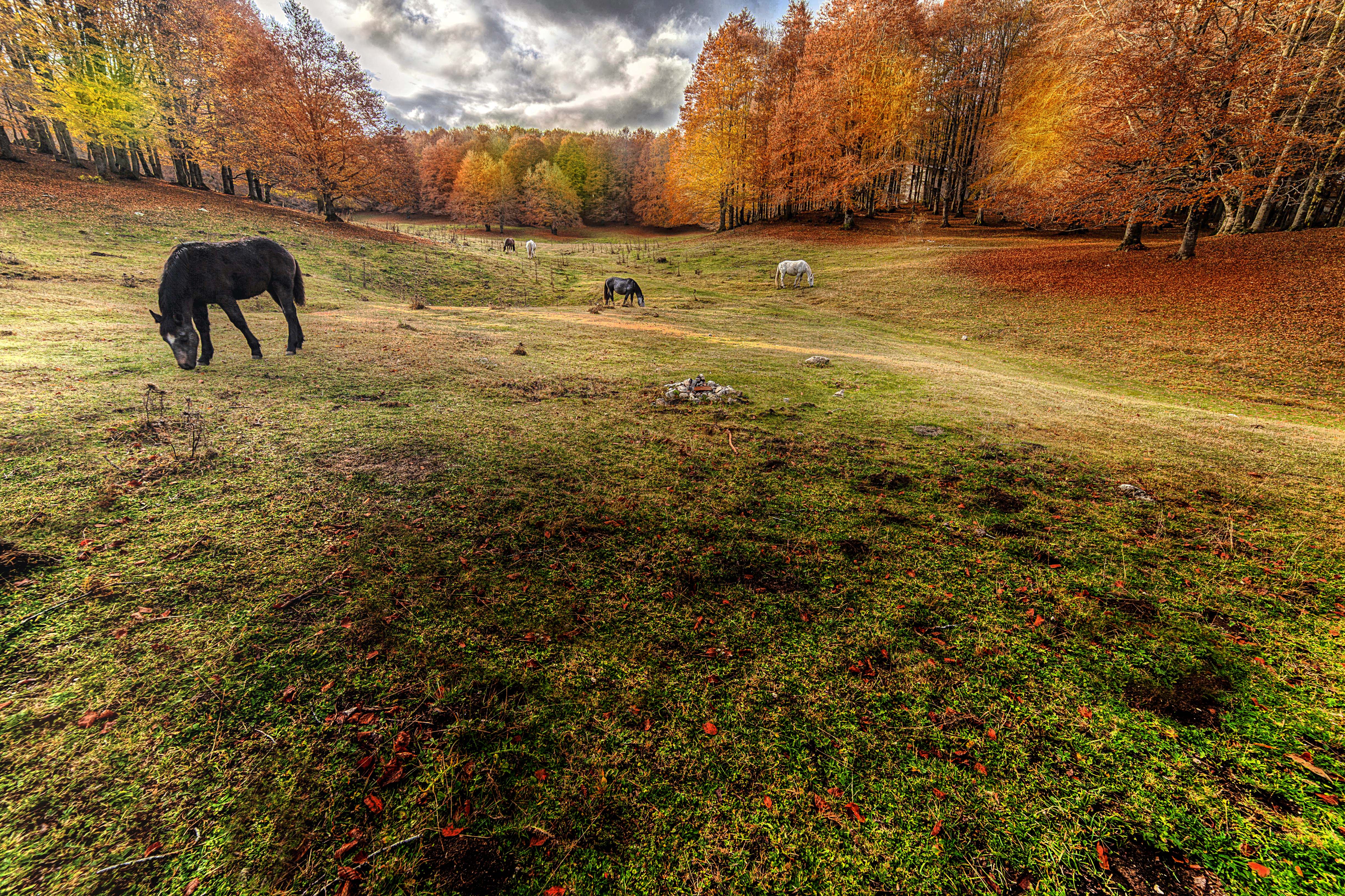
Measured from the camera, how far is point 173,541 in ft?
8.89

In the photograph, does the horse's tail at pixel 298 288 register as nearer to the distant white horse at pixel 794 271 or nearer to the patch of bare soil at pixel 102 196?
the patch of bare soil at pixel 102 196

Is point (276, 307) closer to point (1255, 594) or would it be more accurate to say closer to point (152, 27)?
point (1255, 594)

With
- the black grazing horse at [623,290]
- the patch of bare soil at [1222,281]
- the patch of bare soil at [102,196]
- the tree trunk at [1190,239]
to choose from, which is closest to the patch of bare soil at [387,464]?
the black grazing horse at [623,290]

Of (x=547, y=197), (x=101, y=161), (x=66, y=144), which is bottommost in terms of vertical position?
(x=101, y=161)

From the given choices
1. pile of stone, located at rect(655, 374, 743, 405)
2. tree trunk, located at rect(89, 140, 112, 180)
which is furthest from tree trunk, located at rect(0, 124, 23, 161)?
pile of stone, located at rect(655, 374, 743, 405)

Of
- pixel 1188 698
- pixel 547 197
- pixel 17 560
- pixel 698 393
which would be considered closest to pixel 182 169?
pixel 547 197

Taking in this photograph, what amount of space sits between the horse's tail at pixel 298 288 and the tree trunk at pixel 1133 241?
26.9m

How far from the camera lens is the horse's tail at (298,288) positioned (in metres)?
7.19

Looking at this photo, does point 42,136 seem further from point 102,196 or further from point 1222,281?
point 1222,281

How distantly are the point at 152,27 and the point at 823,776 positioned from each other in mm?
39256

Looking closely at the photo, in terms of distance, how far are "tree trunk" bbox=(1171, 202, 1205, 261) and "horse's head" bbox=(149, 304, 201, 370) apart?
2651 cm

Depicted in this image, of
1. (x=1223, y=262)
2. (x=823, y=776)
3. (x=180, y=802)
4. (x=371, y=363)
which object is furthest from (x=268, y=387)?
(x=1223, y=262)

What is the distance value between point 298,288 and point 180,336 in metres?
2.00

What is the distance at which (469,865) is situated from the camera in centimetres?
144
